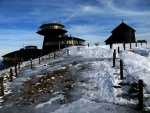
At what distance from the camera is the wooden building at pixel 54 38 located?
67.7 meters

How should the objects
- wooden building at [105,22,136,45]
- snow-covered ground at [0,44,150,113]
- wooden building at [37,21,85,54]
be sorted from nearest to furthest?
1. snow-covered ground at [0,44,150,113]
2. wooden building at [105,22,136,45]
3. wooden building at [37,21,85,54]

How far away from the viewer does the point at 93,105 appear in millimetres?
15445

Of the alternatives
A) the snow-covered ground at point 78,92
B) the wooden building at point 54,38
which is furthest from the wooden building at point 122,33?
the snow-covered ground at point 78,92

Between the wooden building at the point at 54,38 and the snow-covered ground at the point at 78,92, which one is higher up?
the wooden building at the point at 54,38

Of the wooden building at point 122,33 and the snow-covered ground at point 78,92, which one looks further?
the wooden building at point 122,33

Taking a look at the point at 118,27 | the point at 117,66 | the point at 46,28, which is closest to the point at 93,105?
the point at 117,66

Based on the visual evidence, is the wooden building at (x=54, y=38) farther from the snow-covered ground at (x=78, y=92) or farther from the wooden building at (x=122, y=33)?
the snow-covered ground at (x=78, y=92)

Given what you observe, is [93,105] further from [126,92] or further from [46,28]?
[46,28]

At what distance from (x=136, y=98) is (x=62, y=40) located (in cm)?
5276

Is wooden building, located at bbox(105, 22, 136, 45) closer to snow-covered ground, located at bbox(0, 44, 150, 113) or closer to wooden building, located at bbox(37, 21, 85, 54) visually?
wooden building, located at bbox(37, 21, 85, 54)

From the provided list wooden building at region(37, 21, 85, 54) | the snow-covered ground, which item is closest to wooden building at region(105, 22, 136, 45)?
wooden building at region(37, 21, 85, 54)

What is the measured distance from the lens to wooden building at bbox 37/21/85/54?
222 feet

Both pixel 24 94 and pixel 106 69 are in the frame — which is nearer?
pixel 24 94

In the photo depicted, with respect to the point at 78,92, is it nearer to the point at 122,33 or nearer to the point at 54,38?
the point at 122,33
